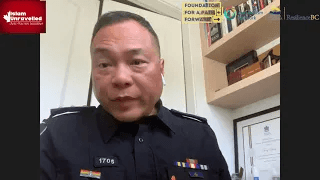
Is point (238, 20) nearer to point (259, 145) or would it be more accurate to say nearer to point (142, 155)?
point (259, 145)

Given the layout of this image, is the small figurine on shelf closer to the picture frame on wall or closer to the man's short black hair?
the picture frame on wall

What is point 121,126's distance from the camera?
0.46 m

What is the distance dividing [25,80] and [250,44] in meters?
0.57

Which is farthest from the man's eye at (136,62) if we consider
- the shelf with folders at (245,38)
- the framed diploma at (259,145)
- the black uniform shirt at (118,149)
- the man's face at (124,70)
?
the framed diploma at (259,145)

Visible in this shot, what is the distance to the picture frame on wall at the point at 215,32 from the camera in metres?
0.63

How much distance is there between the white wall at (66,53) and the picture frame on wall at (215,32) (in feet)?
0.89

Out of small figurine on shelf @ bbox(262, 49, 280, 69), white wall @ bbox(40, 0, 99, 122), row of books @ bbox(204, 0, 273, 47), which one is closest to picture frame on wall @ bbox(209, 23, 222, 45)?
row of books @ bbox(204, 0, 273, 47)

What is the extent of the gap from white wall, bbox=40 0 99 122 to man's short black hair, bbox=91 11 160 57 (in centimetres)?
3

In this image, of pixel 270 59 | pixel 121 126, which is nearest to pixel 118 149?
pixel 121 126

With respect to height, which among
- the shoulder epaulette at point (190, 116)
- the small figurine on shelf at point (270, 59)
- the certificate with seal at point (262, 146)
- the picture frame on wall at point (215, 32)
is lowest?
the certificate with seal at point (262, 146)

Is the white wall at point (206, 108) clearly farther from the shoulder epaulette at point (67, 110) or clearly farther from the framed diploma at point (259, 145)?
the shoulder epaulette at point (67, 110)

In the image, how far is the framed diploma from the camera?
0.66 meters
